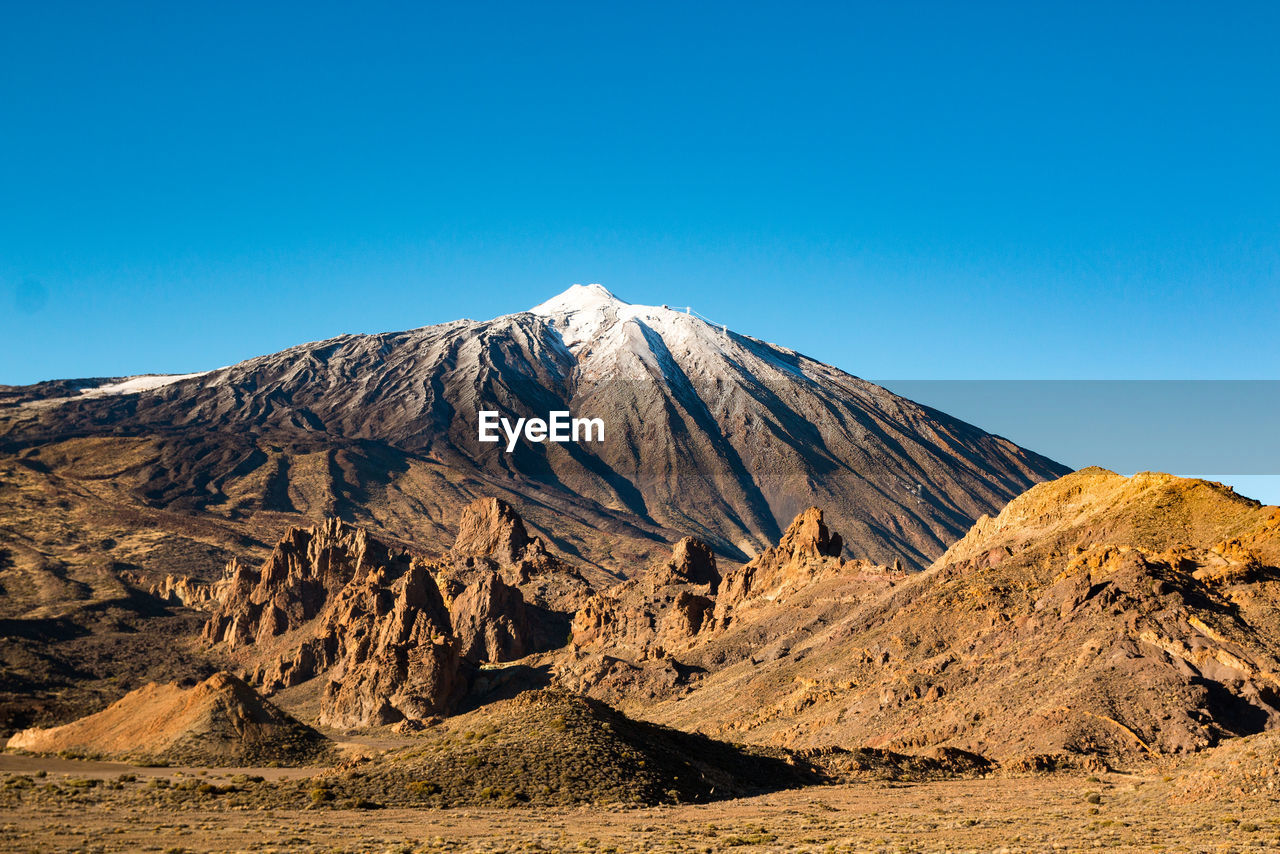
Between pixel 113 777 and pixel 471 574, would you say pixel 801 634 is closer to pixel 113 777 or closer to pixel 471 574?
pixel 113 777

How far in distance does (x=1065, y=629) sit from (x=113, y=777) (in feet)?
157

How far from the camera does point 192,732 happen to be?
69.1 m

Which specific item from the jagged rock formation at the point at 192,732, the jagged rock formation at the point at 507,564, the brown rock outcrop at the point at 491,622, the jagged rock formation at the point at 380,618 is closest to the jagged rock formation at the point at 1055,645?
the jagged rock formation at the point at 380,618

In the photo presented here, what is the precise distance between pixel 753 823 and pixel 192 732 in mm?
40008

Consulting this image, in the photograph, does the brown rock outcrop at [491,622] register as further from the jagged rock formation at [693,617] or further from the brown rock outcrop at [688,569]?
the brown rock outcrop at [688,569]

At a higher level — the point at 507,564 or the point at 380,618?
the point at 507,564

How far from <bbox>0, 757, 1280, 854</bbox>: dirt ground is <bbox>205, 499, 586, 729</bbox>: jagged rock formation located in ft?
141

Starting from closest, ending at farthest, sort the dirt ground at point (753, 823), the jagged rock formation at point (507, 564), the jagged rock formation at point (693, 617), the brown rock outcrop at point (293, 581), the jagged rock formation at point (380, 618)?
the dirt ground at point (753, 823) < the jagged rock formation at point (693, 617) < the jagged rock formation at point (380, 618) < the brown rock outcrop at point (293, 581) < the jagged rock formation at point (507, 564)

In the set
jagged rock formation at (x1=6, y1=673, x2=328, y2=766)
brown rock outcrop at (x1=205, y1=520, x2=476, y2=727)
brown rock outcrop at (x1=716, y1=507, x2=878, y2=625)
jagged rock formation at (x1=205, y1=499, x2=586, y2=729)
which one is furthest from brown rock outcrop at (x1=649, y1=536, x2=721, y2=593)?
jagged rock formation at (x1=6, y1=673, x2=328, y2=766)

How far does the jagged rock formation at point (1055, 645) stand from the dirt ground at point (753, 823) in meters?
6.74

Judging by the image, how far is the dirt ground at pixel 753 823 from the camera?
3703cm

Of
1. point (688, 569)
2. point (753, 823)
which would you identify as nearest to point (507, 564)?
point (688, 569)

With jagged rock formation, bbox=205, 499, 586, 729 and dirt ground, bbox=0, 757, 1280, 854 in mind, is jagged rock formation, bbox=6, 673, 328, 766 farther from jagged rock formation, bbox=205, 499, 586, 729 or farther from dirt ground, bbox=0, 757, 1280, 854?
jagged rock formation, bbox=205, 499, 586, 729

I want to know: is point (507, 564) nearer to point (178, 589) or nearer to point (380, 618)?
point (380, 618)
